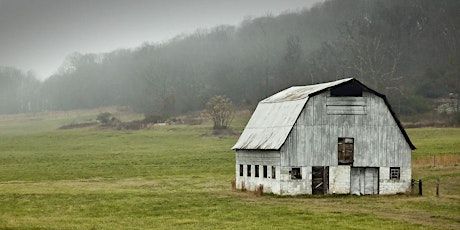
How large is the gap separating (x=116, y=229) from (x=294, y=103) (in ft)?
71.8

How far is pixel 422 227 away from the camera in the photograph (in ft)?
113

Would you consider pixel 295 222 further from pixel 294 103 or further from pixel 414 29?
pixel 414 29

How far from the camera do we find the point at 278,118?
5481 cm

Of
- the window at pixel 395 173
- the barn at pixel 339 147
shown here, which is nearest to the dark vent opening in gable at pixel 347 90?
the barn at pixel 339 147

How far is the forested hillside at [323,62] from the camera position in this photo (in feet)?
418

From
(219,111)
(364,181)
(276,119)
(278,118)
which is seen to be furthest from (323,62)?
(364,181)

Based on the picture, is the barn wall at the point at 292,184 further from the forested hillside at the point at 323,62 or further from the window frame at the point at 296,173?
the forested hillside at the point at 323,62

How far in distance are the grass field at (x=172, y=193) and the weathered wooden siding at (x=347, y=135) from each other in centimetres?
284

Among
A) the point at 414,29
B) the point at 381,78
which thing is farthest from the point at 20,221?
the point at 414,29

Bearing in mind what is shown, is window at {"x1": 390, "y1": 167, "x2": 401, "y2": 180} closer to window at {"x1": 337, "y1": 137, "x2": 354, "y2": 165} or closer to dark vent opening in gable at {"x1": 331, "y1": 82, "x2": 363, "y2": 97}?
window at {"x1": 337, "y1": 137, "x2": 354, "y2": 165}

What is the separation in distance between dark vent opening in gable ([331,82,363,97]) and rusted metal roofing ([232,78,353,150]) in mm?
335

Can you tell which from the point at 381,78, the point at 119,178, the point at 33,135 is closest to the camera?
the point at 119,178

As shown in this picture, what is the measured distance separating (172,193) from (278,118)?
8730mm

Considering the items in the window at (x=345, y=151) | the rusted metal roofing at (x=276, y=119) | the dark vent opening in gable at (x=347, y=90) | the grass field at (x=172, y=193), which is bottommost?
the grass field at (x=172, y=193)
